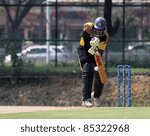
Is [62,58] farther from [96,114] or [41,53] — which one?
[96,114]

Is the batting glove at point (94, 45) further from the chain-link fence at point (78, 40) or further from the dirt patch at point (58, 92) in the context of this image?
the chain-link fence at point (78, 40)

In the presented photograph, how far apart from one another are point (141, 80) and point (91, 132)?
1136 centimetres

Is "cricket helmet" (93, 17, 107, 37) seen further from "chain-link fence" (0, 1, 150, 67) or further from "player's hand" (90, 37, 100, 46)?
"chain-link fence" (0, 1, 150, 67)

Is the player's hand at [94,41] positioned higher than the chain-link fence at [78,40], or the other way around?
the player's hand at [94,41]

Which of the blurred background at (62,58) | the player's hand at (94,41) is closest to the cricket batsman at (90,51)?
the player's hand at (94,41)

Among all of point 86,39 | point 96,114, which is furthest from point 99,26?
point 96,114

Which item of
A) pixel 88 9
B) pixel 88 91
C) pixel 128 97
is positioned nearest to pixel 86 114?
pixel 88 91

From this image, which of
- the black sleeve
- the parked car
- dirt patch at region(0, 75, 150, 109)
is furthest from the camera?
the parked car

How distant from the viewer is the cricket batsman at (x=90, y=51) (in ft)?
53.5

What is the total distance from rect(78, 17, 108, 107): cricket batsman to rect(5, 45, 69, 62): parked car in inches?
307

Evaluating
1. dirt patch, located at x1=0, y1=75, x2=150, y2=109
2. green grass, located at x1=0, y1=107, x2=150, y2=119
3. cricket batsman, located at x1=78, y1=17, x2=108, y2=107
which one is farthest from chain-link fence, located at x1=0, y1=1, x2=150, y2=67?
green grass, located at x1=0, y1=107, x2=150, y2=119

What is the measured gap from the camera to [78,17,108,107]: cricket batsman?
16312 mm

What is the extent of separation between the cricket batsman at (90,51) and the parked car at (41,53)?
781 cm

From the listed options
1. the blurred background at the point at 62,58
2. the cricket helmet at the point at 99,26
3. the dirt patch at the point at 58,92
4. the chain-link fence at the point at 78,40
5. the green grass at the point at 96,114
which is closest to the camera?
the green grass at the point at 96,114
